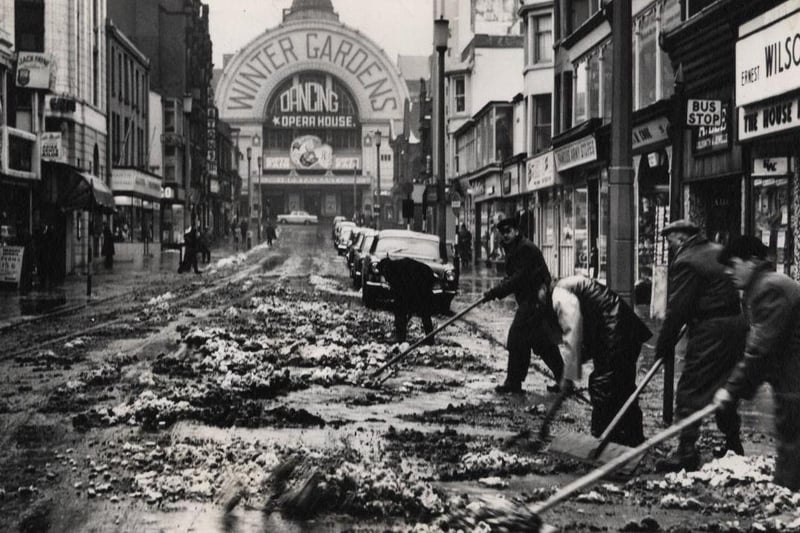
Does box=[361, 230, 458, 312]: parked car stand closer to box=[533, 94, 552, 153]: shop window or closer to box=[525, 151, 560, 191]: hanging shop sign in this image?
box=[525, 151, 560, 191]: hanging shop sign

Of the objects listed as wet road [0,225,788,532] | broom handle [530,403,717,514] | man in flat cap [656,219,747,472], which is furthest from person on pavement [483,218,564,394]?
broom handle [530,403,717,514]

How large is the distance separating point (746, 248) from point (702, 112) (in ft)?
24.2

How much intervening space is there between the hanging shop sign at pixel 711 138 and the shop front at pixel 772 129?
0.83 meters

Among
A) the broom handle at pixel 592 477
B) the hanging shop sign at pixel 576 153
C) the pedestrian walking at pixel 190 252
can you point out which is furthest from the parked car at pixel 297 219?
the broom handle at pixel 592 477

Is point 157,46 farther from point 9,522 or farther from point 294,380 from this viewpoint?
point 9,522

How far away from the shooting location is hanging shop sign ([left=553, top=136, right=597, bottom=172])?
29594 millimetres

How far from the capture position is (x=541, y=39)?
139ft

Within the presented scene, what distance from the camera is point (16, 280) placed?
28.8 m

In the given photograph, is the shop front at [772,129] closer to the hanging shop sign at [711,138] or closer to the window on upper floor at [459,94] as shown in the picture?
the hanging shop sign at [711,138]

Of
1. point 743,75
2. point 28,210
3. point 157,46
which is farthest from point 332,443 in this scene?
point 157,46

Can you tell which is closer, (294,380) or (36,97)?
(294,380)

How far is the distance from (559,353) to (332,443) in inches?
171

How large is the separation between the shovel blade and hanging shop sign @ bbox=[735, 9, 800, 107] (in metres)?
8.22

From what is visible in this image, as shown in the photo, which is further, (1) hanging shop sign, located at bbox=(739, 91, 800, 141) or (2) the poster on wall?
(2) the poster on wall
